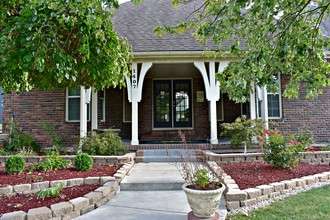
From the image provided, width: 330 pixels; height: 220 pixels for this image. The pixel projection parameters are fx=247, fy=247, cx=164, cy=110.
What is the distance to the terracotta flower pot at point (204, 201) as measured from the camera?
2943 mm

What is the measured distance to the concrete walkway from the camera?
131 inches

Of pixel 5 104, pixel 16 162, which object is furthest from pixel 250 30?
pixel 5 104

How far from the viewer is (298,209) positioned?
11.4 ft

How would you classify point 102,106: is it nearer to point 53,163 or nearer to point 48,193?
point 53,163

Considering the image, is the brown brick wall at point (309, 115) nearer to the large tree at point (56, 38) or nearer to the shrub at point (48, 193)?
the large tree at point (56, 38)

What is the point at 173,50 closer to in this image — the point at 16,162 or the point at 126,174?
the point at 126,174

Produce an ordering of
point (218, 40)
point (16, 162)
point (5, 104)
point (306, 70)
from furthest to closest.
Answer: point (5, 104)
point (16, 162)
point (218, 40)
point (306, 70)

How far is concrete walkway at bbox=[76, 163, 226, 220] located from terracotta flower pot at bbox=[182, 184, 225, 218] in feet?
1.09

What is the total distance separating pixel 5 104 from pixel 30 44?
6667 millimetres

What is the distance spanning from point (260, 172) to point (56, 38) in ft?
14.8

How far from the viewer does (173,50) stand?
7.77 m

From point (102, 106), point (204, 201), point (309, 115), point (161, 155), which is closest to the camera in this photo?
point (204, 201)

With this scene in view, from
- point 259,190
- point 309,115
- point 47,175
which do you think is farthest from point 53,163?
point 309,115

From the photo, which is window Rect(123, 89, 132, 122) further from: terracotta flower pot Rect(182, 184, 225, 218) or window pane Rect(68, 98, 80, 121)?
terracotta flower pot Rect(182, 184, 225, 218)
